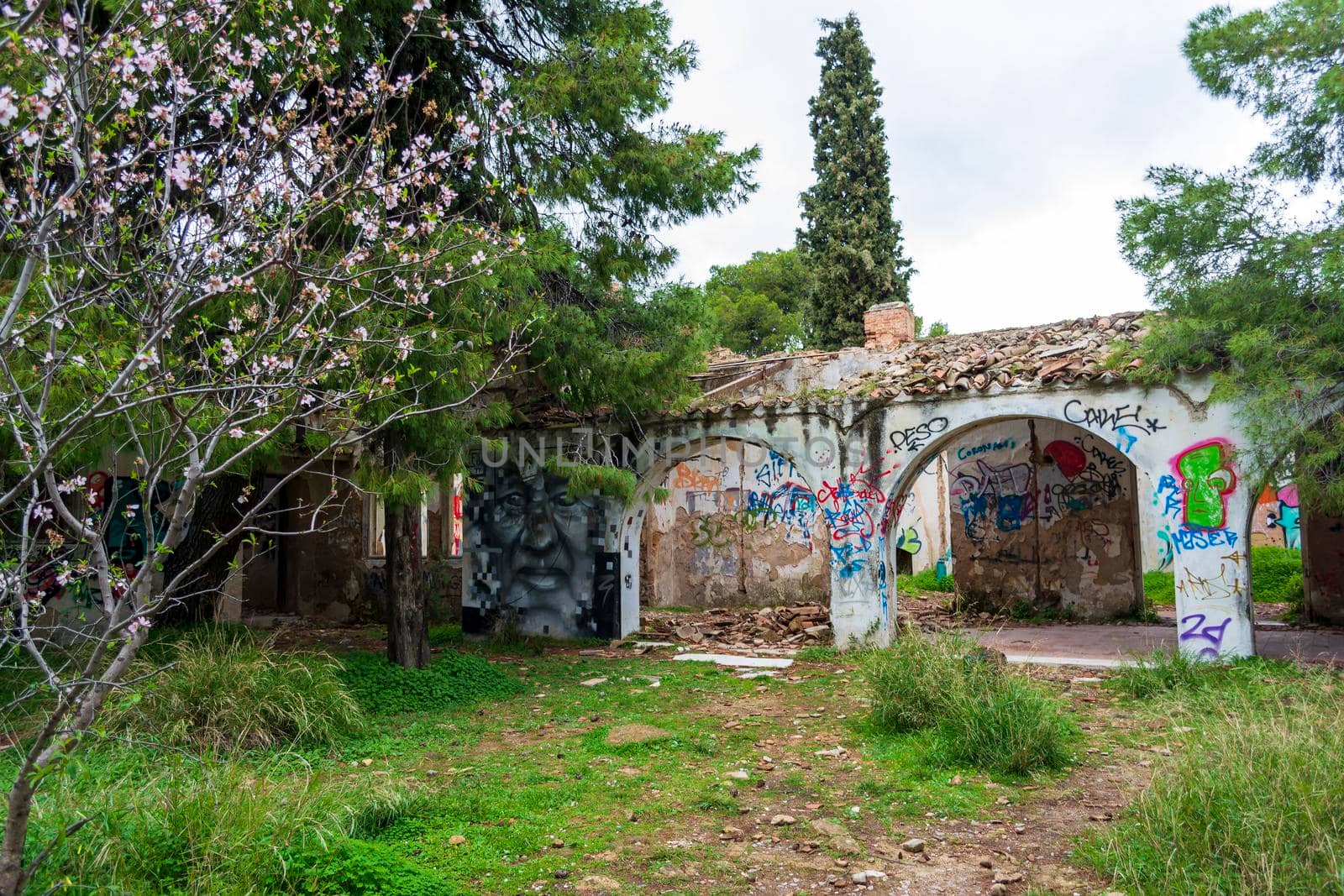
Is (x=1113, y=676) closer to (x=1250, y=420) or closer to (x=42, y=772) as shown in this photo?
(x=1250, y=420)

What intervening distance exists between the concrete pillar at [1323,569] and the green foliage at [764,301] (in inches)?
684

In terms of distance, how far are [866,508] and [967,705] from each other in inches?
201

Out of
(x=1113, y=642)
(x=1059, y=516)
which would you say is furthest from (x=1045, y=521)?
(x=1113, y=642)

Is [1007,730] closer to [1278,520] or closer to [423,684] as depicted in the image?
[423,684]

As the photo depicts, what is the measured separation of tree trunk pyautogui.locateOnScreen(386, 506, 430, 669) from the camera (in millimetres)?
9266

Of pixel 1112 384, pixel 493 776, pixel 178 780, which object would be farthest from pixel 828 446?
pixel 178 780

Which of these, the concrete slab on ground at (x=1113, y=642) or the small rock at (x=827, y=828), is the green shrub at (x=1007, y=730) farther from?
the concrete slab on ground at (x=1113, y=642)

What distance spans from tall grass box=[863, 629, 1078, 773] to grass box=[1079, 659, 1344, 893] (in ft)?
3.18

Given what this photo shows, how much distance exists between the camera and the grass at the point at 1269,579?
1534cm

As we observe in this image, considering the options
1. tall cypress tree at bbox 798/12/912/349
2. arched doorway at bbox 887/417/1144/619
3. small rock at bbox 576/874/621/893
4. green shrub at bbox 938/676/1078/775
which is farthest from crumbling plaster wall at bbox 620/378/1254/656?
tall cypress tree at bbox 798/12/912/349

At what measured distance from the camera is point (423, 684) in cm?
886

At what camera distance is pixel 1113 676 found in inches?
357

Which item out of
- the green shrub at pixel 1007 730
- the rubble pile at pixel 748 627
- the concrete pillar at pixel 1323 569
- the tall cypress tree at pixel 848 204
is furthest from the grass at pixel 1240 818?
the tall cypress tree at pixel 848 204

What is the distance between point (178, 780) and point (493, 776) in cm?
219
